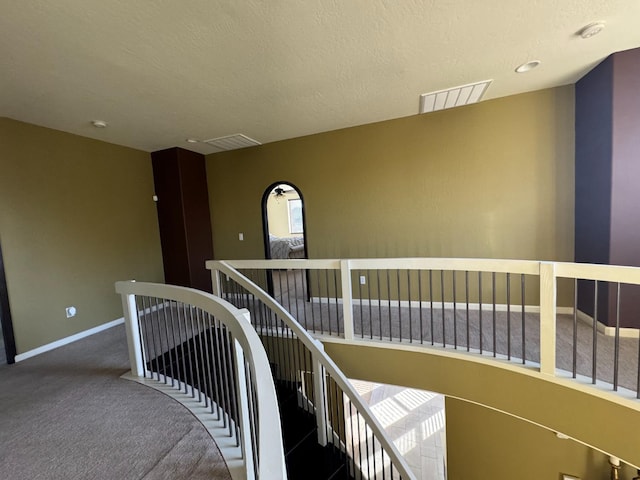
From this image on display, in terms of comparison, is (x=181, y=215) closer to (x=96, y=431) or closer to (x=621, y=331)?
(x=96, y=431)

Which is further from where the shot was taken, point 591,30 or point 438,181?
point 438,181

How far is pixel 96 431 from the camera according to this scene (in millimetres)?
1784

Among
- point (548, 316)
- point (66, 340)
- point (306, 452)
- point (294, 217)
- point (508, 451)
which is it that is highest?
point (294, 217)

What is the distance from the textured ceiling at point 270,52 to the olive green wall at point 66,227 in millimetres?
438

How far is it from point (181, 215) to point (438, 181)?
4.05 metres

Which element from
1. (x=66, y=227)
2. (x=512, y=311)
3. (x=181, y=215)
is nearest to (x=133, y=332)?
(x=66, y=227)

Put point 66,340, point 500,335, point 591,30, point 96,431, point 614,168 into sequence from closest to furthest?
1. point 96,431
2. point 591,30
3. point 614,168
4. point 500,335
5. point 66,340

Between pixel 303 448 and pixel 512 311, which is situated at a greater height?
pixel 512 311

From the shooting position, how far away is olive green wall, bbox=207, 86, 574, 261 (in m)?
3.28

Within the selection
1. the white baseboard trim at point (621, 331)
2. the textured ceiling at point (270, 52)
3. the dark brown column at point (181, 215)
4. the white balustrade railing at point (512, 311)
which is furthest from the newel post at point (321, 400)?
the dark brown column at point (181, 215)

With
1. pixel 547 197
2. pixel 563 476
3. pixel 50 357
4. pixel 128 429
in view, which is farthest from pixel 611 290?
pixel 50 357

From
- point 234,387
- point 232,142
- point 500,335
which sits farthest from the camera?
point 232,142

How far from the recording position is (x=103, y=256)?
391cm

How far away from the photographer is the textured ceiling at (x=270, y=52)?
176cm
